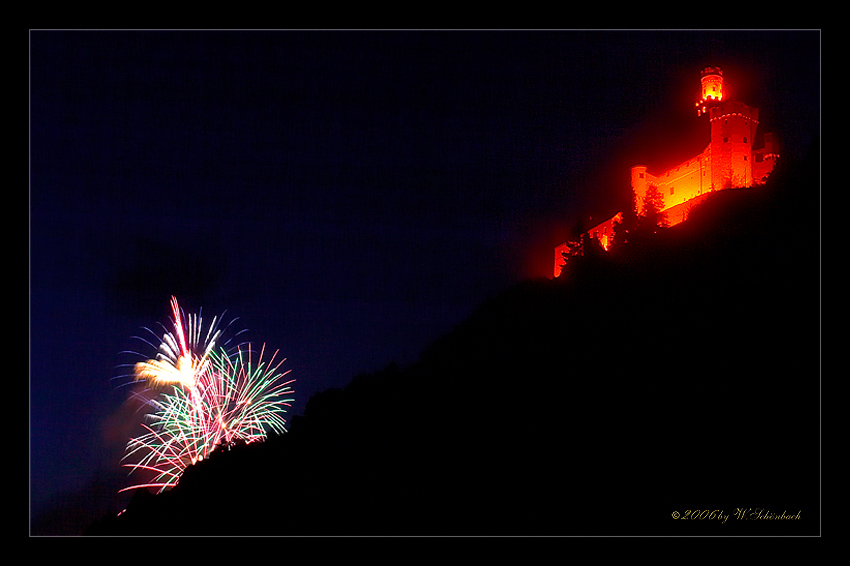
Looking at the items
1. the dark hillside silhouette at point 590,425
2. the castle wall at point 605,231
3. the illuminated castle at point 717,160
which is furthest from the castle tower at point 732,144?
the castle wall at point 605,231

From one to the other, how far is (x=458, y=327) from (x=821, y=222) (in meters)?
19.2

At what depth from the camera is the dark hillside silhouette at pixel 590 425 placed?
13219 millimetres

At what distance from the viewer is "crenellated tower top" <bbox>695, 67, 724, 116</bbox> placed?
31.4 m

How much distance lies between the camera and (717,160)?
3130cm

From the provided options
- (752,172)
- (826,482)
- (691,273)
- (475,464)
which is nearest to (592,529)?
(475,464)

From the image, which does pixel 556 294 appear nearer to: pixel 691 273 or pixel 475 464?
pixel 691 273

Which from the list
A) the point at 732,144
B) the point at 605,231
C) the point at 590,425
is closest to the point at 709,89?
the point at 732,144

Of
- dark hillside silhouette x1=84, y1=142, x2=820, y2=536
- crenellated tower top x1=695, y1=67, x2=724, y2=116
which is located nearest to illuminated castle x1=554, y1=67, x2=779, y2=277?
crenellated tower top x1=695, y1=67, x2=724, y2=116

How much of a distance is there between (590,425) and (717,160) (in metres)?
21.2

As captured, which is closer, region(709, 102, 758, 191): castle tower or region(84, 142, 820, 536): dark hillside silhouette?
region(84, 142, 820, 536): dark hillside silhouette

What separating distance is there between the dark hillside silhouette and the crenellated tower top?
7314 millimetres

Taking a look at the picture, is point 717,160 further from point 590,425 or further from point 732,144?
point 590,425

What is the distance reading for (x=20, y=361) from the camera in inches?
363

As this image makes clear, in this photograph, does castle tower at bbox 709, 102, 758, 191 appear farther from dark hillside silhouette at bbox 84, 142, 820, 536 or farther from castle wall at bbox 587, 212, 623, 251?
castle wall at bbox 587, 212, 623, 251
